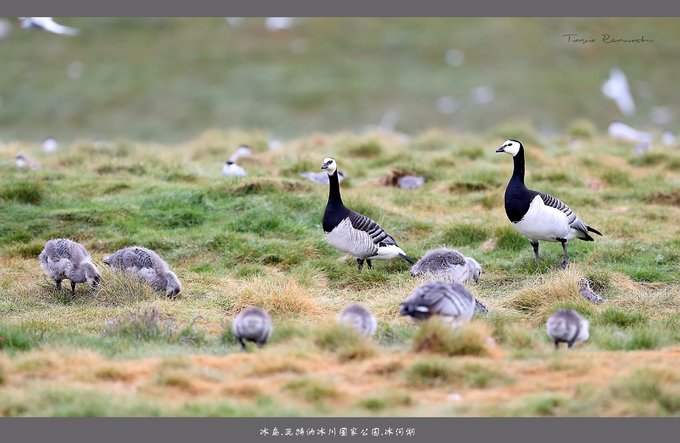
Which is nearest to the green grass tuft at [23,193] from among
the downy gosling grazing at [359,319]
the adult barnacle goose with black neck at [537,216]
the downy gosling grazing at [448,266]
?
the downy gosling grazing at [448,266]

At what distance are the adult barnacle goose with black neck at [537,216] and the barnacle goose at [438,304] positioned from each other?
3.72 m

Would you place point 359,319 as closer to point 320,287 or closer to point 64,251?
point 320,287

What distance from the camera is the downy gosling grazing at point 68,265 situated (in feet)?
38.4

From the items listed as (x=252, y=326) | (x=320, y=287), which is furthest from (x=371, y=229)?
(x=252, y=326)

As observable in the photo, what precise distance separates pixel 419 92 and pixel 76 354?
39096 mm

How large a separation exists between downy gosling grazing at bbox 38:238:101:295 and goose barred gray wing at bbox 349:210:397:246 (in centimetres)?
339

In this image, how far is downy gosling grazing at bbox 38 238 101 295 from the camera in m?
11.7

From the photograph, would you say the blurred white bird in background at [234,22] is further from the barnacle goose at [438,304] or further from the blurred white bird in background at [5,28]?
the barnacle goose at [438,304]

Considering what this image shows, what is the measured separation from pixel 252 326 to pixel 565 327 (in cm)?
291

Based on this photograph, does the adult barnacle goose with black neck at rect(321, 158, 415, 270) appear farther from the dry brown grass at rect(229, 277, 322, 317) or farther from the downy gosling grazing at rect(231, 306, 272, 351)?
the downy gosling grazing at rect(231, 306, 272, 351)

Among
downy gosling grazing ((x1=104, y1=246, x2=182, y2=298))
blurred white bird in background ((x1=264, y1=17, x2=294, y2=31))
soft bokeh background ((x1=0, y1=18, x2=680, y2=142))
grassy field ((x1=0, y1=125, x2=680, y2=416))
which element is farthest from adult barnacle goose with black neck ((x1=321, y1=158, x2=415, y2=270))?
blurred white bird in background ((x1=264, y1=17, x2=294, y2=31))

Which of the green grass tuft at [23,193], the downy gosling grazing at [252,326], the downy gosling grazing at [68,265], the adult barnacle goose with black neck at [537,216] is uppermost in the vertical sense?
the green grass tuft at [23,193]

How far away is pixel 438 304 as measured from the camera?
360 inches

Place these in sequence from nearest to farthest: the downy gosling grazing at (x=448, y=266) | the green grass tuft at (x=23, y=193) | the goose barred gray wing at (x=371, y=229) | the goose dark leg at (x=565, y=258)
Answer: the downy gosling grazing at (x=448, y=266) < the goose barred gray wing at (x=371, y=229) < the goose dark leg at (x=565, y=258) < the green grass tuft at (x=23, y=193)
